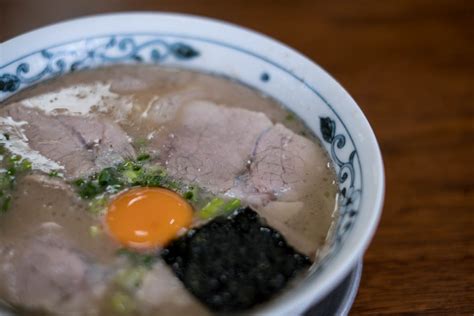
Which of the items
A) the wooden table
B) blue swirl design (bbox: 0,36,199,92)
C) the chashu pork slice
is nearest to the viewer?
the chashu pork slice

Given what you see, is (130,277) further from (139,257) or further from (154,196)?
(154,196)

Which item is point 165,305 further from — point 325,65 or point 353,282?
point 325,65

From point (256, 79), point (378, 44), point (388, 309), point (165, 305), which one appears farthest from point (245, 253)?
point (378, 44)

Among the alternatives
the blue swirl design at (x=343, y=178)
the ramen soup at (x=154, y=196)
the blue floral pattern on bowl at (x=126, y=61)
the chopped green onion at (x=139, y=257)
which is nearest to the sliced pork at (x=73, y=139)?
the ramen soup at (x=154, y=196)

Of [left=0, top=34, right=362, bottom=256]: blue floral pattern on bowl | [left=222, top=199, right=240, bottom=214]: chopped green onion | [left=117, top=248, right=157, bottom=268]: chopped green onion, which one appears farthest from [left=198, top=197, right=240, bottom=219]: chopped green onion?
[left=0, top=34, right=362, bottom=256]: blue floral pattern on bowl

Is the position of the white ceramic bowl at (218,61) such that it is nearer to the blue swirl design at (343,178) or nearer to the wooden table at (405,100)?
the blue swirl design at (343,178)

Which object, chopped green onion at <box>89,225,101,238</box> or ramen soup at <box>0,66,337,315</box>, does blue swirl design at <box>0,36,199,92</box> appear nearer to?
ramen soup at <box>0,66,337,315</box>
